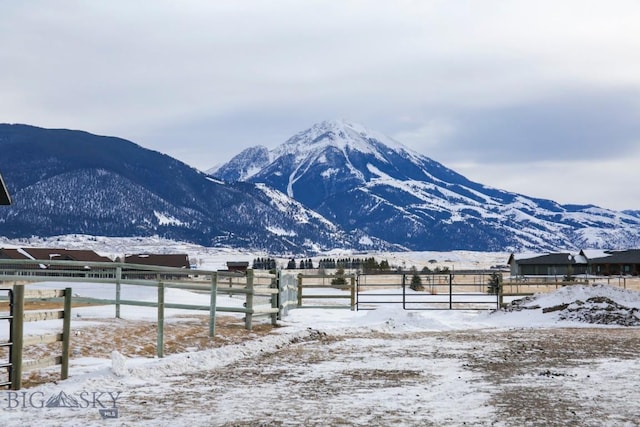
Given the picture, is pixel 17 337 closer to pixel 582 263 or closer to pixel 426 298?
pixel 426 298

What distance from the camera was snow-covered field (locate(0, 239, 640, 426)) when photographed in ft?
32.8

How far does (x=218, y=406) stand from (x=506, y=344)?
10.6 m

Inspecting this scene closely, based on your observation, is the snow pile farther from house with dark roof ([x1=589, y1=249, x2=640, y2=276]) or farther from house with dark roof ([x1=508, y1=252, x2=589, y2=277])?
house with dark roof ([x1=508, y1=252, x2=589, y2=277])

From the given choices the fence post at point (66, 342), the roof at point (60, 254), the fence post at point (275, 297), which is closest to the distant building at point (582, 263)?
the roof at point (60, 254)

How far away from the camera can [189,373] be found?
13984 mm

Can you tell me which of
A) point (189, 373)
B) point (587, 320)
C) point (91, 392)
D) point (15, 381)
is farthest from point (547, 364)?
point (587, 320)

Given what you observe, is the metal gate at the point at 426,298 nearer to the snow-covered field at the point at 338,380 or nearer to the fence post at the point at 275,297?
the fence post at the point at 275,297

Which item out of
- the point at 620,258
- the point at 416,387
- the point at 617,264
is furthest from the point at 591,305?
the point at 620,258

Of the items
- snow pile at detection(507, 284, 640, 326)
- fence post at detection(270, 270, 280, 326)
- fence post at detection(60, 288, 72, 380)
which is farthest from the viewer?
snow pile at detection(507, 284, 640, 326)

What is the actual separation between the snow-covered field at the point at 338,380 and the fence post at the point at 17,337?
24 cm

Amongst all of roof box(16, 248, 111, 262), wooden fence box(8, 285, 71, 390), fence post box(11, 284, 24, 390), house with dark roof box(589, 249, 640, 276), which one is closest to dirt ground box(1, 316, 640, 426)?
wooden fence box(8, 285, 71, 390)

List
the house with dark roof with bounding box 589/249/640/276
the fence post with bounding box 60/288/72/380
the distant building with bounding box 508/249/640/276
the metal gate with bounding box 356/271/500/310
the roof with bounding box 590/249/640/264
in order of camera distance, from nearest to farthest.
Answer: the fence post with bounding box 60/288/72/380
the metal gate with bounding box 356/271/500/310
the house with dark roof with bounding box 589/249/640/276
the roof with bounding box 590/249/640/264
the distant building with bounding box 508/249/640/276

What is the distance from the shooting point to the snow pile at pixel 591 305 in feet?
90.3

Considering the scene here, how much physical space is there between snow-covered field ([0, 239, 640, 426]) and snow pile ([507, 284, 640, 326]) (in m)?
3.97
